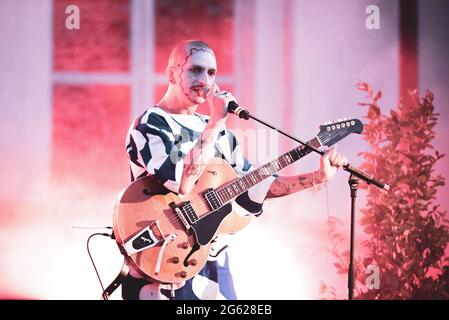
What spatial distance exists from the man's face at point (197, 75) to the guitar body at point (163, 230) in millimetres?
318

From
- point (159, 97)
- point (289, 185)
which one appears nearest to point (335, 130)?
point (289, 185)

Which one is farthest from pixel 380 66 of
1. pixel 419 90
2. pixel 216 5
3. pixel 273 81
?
pixel 216 5

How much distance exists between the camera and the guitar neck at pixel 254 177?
3176 mm

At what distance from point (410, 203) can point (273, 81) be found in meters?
1.05

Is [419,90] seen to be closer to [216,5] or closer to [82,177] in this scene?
[216,5]

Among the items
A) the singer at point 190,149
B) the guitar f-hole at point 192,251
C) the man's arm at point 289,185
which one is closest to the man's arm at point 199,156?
the singer at point 190,149

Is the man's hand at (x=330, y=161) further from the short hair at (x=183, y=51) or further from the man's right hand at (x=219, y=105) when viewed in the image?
the short hair at (x=183, y=51)

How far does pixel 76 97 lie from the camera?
13.2 feet

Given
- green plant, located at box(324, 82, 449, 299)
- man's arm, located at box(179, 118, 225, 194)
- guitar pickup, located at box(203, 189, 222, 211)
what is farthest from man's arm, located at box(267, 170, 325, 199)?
green plant, located at box(324, 82, 449, 299)

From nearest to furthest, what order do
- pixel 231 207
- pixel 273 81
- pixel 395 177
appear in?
pixel 231 207 → pixel 395 177 → pixel 273 81

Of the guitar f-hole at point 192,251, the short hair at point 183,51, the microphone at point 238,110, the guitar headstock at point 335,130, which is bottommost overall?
the guitar f-hole at point 192,251

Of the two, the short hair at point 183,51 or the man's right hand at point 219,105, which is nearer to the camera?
the man's right hand at point 219,105

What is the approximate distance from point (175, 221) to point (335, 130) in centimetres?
91

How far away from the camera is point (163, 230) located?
9.98ft
